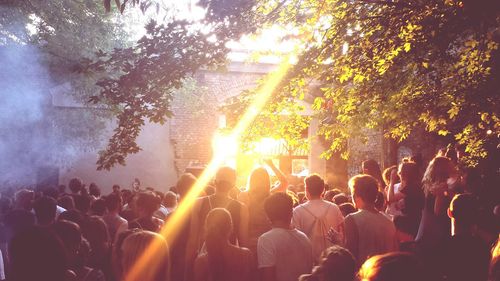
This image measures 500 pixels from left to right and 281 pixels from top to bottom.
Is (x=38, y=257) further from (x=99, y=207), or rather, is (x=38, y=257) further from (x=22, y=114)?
(x=22, y=114)

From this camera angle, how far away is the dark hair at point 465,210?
4.04 meters

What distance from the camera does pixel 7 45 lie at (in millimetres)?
13688

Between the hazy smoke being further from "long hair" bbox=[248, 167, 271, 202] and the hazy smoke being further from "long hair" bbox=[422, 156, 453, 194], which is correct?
"long hair" bbox=[422, 156, 453, 194]

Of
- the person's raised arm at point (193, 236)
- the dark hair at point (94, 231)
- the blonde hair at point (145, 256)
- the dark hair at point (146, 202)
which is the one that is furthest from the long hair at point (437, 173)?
the dark hair at point (94, 231)

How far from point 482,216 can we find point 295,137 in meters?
4.09

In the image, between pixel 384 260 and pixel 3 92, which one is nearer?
pixel 384 260

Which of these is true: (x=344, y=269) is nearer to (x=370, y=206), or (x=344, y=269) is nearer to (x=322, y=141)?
(x=370, y=206)

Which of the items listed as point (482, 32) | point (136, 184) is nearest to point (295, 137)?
point (482, 32)

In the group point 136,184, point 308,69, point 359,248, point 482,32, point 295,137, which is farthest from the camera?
point 136,184

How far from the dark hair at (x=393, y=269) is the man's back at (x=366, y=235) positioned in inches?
91.7

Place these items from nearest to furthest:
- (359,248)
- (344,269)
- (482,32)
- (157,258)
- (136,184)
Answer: (344,269), (157,258), (359,248), (482,32), (136,184)

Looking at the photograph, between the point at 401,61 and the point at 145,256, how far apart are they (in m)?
4.61

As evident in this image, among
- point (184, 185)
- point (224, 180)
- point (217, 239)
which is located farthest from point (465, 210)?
point (184, 185)

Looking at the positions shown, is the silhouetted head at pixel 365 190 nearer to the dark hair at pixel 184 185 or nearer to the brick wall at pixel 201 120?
the dark hair at pixel 184 185
